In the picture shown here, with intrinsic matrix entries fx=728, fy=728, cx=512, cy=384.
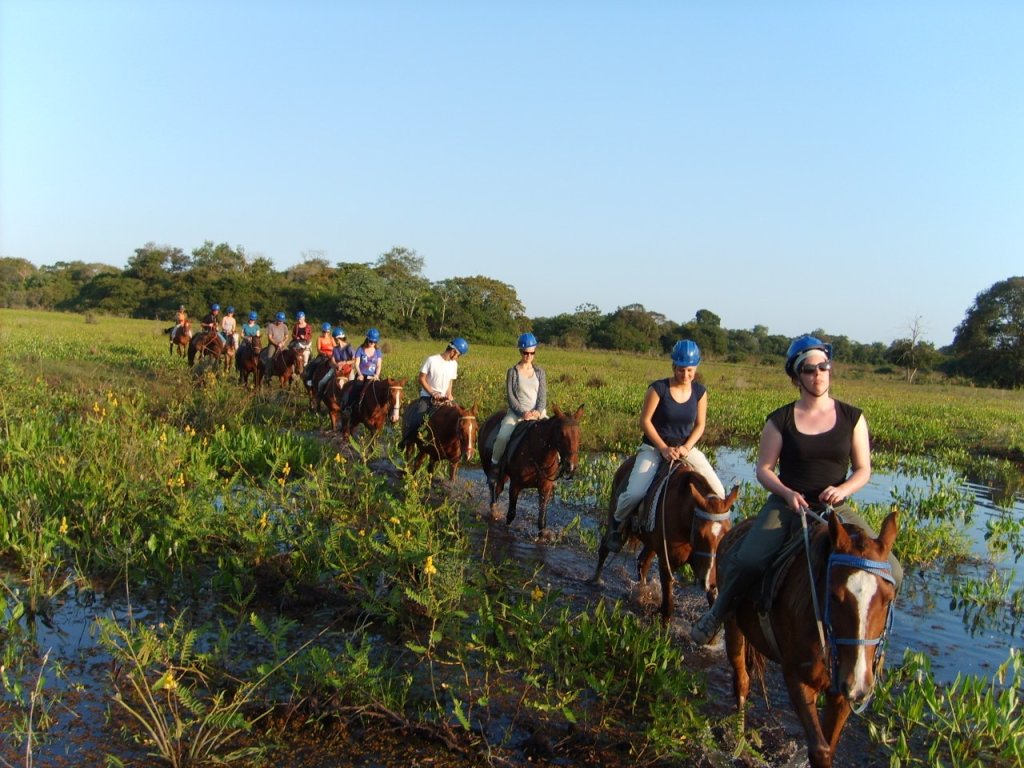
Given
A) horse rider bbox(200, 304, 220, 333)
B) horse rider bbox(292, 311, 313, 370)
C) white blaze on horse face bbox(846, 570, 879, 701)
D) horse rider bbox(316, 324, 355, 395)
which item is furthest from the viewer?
horse rider bbox(200, 304, 220, 333)

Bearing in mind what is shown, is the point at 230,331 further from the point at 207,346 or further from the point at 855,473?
the point at 855,473

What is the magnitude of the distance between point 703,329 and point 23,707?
66.7 meters

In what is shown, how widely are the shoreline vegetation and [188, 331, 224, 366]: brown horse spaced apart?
1327 centimetres

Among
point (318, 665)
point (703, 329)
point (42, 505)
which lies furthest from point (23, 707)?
point (703, 329)

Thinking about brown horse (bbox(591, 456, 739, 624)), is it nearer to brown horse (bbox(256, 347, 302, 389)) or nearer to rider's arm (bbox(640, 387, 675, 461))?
rider's arm (bbox(640, 387, 675, 461))

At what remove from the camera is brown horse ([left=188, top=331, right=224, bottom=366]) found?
23.6 meters

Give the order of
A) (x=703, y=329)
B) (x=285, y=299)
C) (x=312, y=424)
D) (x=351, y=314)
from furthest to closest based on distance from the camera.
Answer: (x=703, y=329), (x=285, y=299), (x=351, y=314), (x=312, y=424)

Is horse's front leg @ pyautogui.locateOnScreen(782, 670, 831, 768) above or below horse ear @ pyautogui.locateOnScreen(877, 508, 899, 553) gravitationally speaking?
below

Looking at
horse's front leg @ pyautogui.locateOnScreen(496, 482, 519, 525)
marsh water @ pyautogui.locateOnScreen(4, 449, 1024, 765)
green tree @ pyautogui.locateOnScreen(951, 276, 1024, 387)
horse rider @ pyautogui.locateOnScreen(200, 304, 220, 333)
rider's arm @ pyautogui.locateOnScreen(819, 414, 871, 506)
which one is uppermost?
green tree @ pyautogui.locateOnScreen(951, 276, 1024, 387)

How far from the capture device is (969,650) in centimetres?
640

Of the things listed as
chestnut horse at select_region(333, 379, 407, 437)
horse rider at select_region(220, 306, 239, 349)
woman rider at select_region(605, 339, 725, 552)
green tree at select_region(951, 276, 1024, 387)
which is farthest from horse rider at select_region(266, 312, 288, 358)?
green tree at select_region(951, 276, 1024, 387)

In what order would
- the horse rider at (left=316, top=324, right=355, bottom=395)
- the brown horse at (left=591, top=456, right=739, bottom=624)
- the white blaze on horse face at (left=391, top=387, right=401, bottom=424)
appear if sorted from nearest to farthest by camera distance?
the brown horse at (left=591, top=456, right=739, bottom=624), the white blaze on horse face at (left=391, top=387, right=401, bottom=424), the horse rider at (left=316, top=324, right=355, bottom=395)

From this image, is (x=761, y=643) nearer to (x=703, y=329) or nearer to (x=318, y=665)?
(x=318, y=665)

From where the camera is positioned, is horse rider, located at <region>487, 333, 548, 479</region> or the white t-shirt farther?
the white t-shirt
